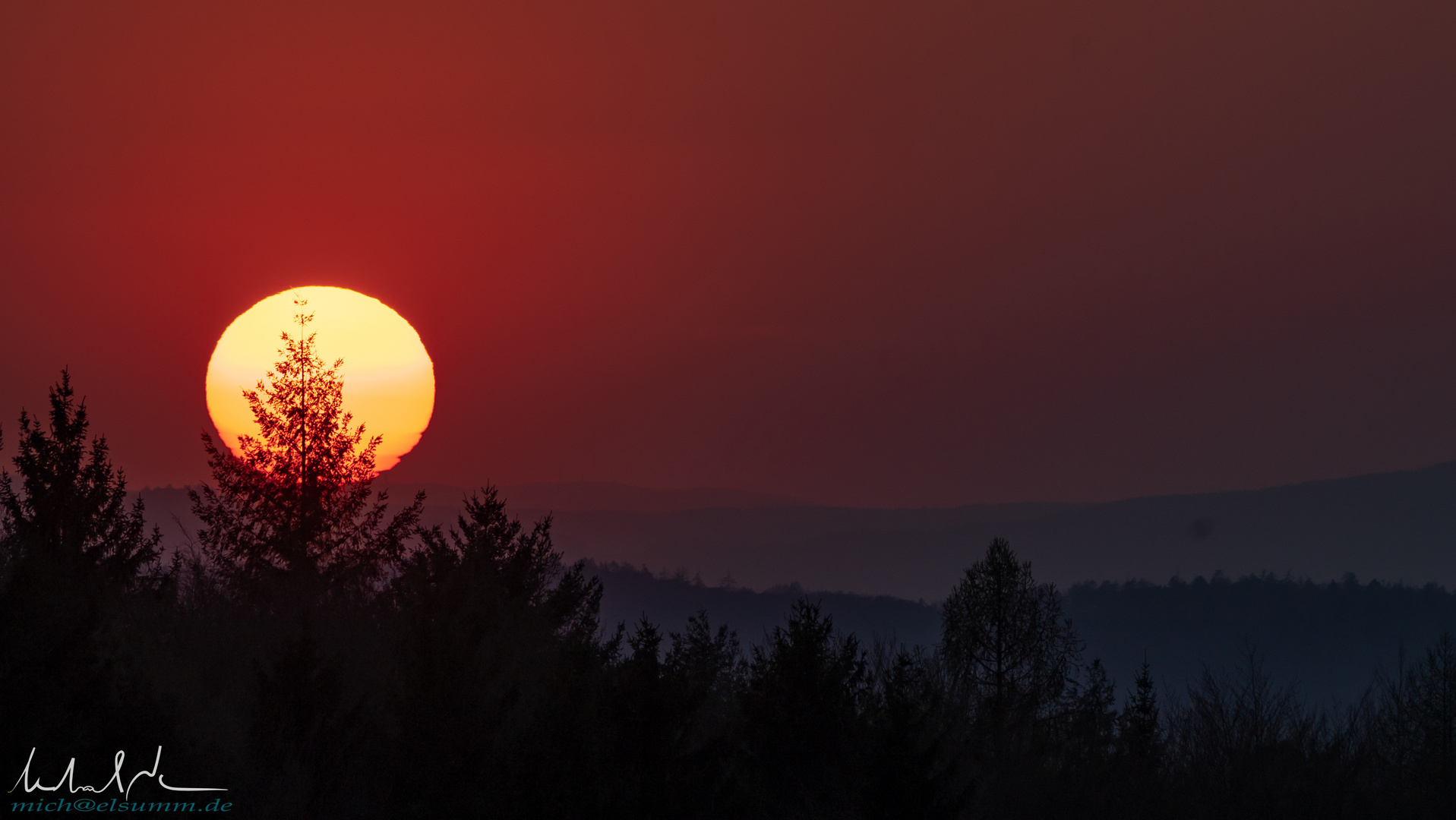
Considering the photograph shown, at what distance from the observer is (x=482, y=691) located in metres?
20.5

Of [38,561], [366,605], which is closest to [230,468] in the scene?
[366,605]

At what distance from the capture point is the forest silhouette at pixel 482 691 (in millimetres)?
18859

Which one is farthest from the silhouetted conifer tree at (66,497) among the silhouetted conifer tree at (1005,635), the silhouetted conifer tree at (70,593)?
the silhouetted conifer tree at (1005,635)

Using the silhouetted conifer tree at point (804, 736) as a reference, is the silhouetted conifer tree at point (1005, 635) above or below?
above

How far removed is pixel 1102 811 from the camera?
3147 centimetres

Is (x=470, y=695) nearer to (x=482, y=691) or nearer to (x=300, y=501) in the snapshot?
(x=482, y=691)

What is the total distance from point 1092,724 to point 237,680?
81.4ft

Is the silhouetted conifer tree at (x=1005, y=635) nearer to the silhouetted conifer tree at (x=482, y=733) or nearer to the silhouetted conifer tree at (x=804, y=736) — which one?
the silhouetted conifer tree at (x=804, y=736)

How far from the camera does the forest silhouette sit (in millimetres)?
18859

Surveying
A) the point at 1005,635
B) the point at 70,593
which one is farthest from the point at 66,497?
the point at 1005,635

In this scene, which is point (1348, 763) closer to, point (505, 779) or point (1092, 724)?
point (1092, 724)
